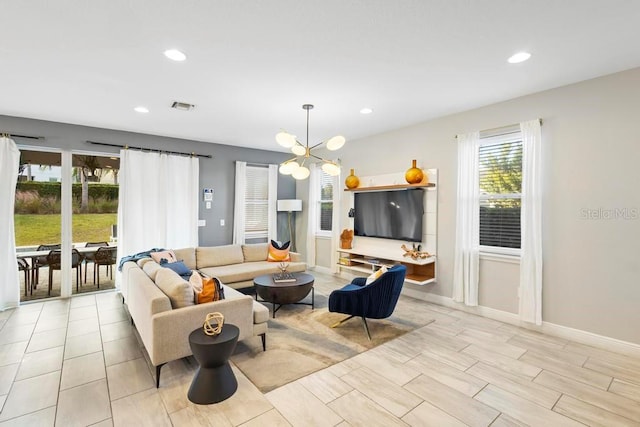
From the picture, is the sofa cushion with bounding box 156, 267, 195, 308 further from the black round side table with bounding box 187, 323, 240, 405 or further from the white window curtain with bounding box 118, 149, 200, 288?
the white window curtain with bounding box 118, 149, 200, 288

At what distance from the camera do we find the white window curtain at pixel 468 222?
13.5ft

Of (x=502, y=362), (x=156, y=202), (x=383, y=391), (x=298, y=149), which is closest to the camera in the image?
(x=383, y=391)

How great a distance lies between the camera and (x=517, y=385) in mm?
2535


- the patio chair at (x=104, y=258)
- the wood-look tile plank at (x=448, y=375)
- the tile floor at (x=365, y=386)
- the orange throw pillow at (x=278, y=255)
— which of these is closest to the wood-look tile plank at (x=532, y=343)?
the tile floor at (x=365, y=386)

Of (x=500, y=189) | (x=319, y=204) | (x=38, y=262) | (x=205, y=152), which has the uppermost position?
(x=205, y=152)

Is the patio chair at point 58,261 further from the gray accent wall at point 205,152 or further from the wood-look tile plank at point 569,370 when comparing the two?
the wood-look tile plank at point 569,370

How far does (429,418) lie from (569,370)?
64.5 inches

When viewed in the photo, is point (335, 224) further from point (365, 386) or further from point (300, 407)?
point (300, 407)

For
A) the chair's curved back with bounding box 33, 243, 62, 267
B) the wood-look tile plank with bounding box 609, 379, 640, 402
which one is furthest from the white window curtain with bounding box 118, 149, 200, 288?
the wood-look tile plank with bounding box 609, 379, 640, 402

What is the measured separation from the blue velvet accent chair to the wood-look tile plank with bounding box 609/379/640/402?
1905 mm

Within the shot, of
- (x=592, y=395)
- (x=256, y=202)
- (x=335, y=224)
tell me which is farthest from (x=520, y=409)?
(x=256, y=202)

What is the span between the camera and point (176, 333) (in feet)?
8.34

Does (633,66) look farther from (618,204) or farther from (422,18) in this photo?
(422,18)

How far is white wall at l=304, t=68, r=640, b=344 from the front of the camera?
3002 millimetres
